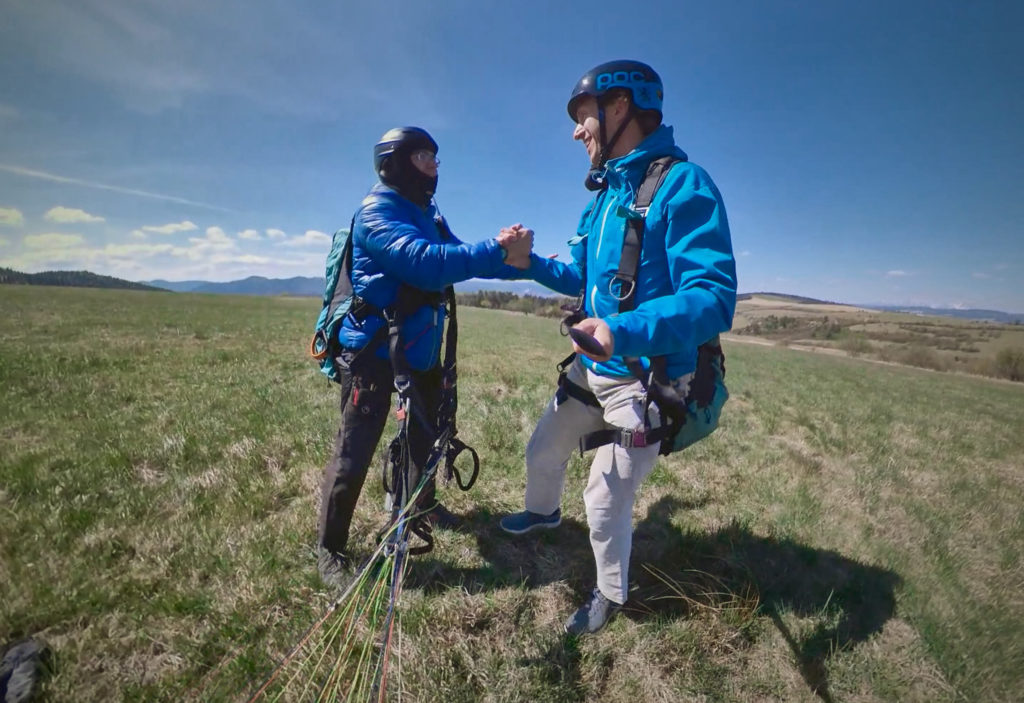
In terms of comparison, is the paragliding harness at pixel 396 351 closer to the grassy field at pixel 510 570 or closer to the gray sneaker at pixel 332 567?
the gray sneaker at pixel 332 567

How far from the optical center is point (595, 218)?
296 cm

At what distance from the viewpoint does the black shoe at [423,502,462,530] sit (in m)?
3.82

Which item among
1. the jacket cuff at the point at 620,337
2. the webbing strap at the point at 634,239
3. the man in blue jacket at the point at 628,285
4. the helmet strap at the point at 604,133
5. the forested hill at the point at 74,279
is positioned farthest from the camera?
the forested hill at the point at 74,279

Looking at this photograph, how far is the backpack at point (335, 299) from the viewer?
9.82ft

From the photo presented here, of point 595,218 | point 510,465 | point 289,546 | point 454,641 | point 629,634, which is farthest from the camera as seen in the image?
point 510,465

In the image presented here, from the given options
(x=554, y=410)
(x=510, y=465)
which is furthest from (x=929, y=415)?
(x=554, y=410)

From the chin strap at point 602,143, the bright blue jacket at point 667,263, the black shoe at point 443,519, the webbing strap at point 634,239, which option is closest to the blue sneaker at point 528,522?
the black shoe at point 443,519

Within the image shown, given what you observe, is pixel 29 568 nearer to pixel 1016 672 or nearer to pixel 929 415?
pixel 1016 672

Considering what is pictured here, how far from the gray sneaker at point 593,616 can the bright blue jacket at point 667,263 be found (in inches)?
63.0

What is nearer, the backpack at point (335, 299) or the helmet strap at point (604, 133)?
the helmet strap at point (604, 133)

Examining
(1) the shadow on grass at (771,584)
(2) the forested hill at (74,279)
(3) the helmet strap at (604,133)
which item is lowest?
(1) the shadow on grass at (771,584)

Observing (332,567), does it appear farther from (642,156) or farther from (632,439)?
(642,156)

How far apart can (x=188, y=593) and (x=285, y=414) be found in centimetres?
374

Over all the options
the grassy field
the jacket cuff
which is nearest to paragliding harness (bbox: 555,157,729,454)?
the jacket cuff
